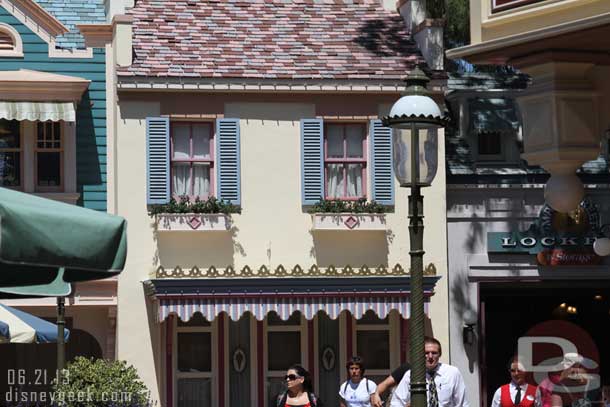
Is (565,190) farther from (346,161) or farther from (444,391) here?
(346,161)

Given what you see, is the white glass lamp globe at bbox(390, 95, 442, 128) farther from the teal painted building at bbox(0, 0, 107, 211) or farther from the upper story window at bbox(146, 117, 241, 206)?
the teal painted building at bbox(0, 0, 107, 211)

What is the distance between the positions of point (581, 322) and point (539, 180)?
3.86 m

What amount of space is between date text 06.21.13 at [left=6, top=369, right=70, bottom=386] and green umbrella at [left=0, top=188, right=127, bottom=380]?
14.8 meters

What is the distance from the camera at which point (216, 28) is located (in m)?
26.9

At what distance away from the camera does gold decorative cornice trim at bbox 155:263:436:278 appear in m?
25.2

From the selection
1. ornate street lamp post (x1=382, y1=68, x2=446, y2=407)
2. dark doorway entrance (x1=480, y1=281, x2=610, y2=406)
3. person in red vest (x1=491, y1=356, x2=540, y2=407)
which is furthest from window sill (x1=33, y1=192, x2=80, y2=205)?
ornate street lamp post (x1=382, y1=68, x2=446, y2=407)

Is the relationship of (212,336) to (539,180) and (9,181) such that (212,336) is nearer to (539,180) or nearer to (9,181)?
(9,181)

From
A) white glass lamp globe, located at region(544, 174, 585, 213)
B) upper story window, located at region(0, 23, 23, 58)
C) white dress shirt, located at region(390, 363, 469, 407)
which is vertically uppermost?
upper story window, located at region(0, 23, 23, 58)

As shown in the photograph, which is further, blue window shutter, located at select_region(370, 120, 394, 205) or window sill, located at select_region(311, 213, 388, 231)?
blue window shutter, located at select_region(370, 120, 394, 205)

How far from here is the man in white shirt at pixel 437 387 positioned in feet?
44.9

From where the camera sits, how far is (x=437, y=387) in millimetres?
13766

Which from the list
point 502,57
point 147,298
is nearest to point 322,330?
point 147,298

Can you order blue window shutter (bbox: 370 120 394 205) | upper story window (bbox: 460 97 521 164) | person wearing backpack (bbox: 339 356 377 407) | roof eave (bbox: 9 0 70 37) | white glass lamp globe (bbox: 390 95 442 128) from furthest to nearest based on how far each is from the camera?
upper story window (bbox: 460 97 521 164) < roof eave (bbox: 9 0 70 37) < blue window shutter (bbox: 370 120 394 205) < person wearing backpack (bbox: 339 356 377 407) < white glass lamp globe (bbox: 390 95 442 128)

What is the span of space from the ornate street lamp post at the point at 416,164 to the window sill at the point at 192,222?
12.4 metres
